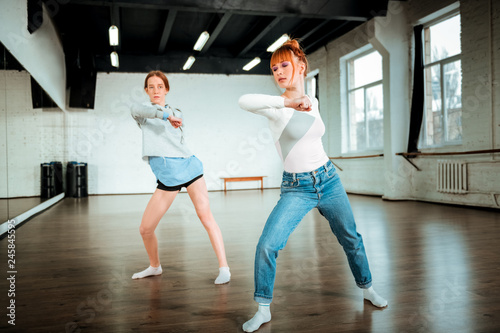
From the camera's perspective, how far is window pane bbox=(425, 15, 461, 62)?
7106 millimetres

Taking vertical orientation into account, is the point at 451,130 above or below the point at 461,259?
above

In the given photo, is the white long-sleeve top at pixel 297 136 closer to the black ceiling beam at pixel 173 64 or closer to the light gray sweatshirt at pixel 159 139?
the light gray sweatshirt at pixel 159 139

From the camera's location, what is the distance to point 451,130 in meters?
7.21

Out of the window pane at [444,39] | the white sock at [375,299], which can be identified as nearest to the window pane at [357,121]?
the window pane at [444,39]

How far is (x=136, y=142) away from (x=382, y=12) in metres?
7.78

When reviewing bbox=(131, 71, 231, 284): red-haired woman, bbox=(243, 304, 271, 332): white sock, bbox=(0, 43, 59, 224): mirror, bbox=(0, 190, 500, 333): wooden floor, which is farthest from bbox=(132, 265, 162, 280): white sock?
bbox=(0, 43, 59, 224): mirror

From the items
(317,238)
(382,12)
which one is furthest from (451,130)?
(317,238)

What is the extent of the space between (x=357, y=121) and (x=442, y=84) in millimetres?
3010

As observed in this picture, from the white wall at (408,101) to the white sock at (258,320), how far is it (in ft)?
18.8

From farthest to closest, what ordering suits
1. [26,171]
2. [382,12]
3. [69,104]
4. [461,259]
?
[69,104] < [382,12] < [26,171] < [461,259]

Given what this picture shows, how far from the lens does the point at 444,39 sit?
Answer: 740 centimetres

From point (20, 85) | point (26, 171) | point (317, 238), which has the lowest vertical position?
point (317, 238)

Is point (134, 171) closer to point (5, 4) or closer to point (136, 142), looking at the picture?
point (136, 142)

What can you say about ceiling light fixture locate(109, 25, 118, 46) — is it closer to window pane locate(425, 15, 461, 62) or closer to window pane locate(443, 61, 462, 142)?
window pane locate(425, 15, 461, 62)
